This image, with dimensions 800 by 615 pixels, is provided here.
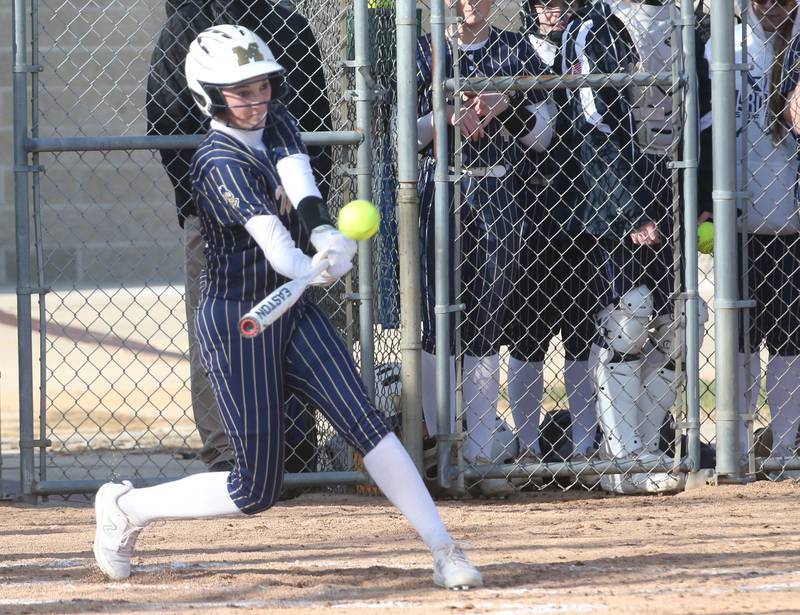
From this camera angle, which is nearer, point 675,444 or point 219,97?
point 219,97

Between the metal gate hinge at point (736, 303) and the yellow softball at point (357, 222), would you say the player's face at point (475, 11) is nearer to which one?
the metal gate hinge at point (736, 303)

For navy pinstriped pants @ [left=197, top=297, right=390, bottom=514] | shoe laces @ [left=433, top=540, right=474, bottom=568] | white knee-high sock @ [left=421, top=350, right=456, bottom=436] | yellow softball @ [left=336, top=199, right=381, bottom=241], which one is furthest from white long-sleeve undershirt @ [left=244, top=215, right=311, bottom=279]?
white knee-high sock @ [left=421, top=350, right=456, bottom=436]

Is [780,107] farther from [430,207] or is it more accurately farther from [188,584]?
[188,584]

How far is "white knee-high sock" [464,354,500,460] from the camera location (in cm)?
618

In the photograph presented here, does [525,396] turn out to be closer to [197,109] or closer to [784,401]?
[784,401]

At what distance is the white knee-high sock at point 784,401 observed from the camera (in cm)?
635

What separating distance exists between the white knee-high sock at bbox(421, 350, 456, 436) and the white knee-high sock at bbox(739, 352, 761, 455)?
123 cm

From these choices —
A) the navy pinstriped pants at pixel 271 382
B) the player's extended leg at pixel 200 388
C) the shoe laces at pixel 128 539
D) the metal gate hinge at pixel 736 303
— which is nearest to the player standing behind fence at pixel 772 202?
the metal gate hinge at pixel 736 303

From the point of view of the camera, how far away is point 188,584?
15.1 ft

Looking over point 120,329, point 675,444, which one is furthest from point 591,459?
point 120,329

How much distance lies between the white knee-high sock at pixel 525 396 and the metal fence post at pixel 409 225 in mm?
556

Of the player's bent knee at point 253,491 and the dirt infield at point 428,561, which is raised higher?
the player's bent knee at point 253,491

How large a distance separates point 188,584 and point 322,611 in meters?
Result: 0.61

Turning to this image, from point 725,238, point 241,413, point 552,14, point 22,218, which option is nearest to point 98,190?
point 22,218
